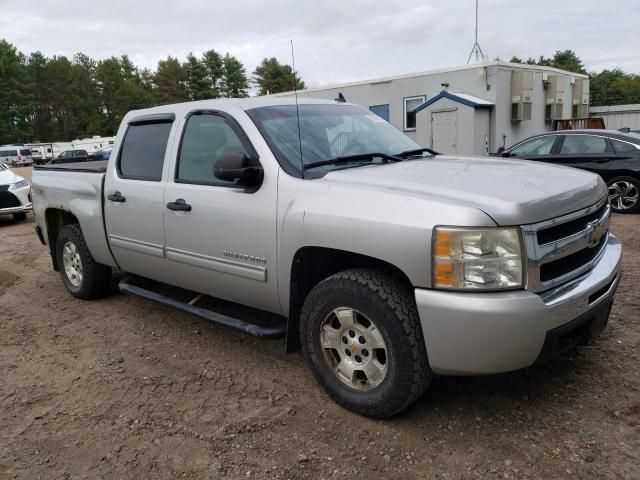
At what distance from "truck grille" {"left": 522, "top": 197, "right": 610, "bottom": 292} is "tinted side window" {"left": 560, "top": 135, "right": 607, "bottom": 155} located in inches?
276

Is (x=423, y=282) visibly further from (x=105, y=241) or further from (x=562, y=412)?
(x=105, y=241)

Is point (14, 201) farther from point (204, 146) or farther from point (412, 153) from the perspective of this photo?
point (412, 153)

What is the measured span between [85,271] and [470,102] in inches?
523

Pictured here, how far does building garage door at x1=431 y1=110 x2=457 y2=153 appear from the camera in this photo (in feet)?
53.4

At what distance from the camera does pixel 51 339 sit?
447 centimetres

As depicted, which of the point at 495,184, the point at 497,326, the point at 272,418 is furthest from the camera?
the point at 272,418

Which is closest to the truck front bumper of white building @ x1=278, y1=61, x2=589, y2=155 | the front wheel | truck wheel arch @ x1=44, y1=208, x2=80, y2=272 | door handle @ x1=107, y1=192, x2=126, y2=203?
the front wheel

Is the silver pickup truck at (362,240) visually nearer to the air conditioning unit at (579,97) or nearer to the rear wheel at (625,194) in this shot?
the rear wheel at (625,194)

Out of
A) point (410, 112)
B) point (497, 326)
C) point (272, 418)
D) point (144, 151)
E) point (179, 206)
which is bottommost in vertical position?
point (272, 418)

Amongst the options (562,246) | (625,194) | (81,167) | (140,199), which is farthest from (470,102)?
(562,246)

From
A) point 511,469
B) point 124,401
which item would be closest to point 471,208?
point 511,469

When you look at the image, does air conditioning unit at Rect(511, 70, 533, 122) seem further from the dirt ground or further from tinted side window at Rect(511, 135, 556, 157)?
the dirt ground

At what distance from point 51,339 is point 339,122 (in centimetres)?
300

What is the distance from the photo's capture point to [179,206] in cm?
374
